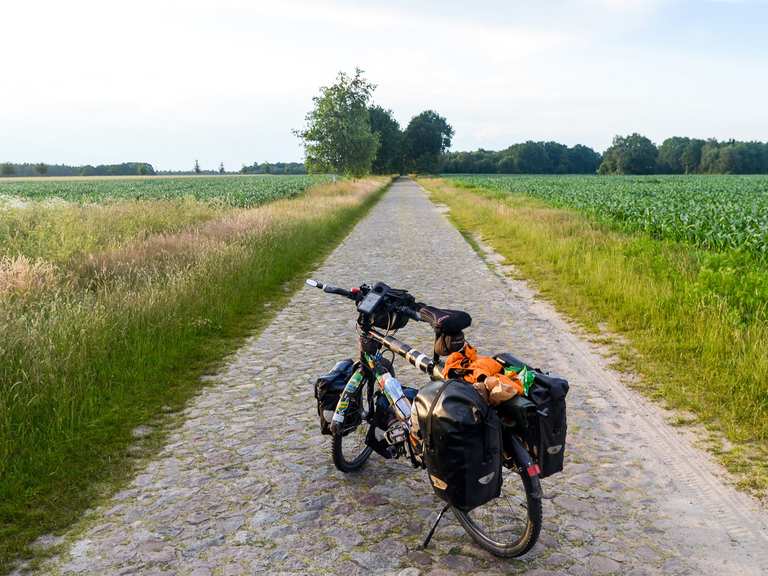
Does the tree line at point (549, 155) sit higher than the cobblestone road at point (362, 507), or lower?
higher

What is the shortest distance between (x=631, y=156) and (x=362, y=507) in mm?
133126

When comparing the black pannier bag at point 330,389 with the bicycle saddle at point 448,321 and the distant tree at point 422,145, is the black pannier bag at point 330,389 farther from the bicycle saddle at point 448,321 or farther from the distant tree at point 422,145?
the distant tree at point 422,145

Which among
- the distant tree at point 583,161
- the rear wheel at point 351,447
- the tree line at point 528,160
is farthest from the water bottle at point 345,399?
Answer: the distant tree at point 583,161

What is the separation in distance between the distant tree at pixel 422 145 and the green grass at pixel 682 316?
119m

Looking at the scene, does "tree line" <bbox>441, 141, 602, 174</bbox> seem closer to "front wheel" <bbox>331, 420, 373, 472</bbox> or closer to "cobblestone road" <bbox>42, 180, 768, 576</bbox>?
"cobblestone road" <bbox>42, 180, 768, 576</bbox>

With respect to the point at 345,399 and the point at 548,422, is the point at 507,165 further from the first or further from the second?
the point at 548,422

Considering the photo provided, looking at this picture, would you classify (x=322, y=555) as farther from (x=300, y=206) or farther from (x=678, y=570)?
(x=300, y=206)

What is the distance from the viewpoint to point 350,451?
477 cm

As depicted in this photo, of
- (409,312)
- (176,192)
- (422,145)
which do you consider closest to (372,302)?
(409,312)

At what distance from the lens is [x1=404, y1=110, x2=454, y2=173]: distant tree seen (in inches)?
5138

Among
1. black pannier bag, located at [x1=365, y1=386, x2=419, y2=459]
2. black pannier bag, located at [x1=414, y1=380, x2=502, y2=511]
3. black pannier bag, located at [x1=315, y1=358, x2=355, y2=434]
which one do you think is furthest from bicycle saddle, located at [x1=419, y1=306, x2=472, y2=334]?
black pannier bag, located at [x1=315, y1=358, x2=355, y2=434]

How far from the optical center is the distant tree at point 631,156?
124812 mm

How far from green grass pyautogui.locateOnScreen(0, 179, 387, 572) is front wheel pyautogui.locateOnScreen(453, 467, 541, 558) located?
2.47 metres

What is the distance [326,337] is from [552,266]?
676 centimetres
